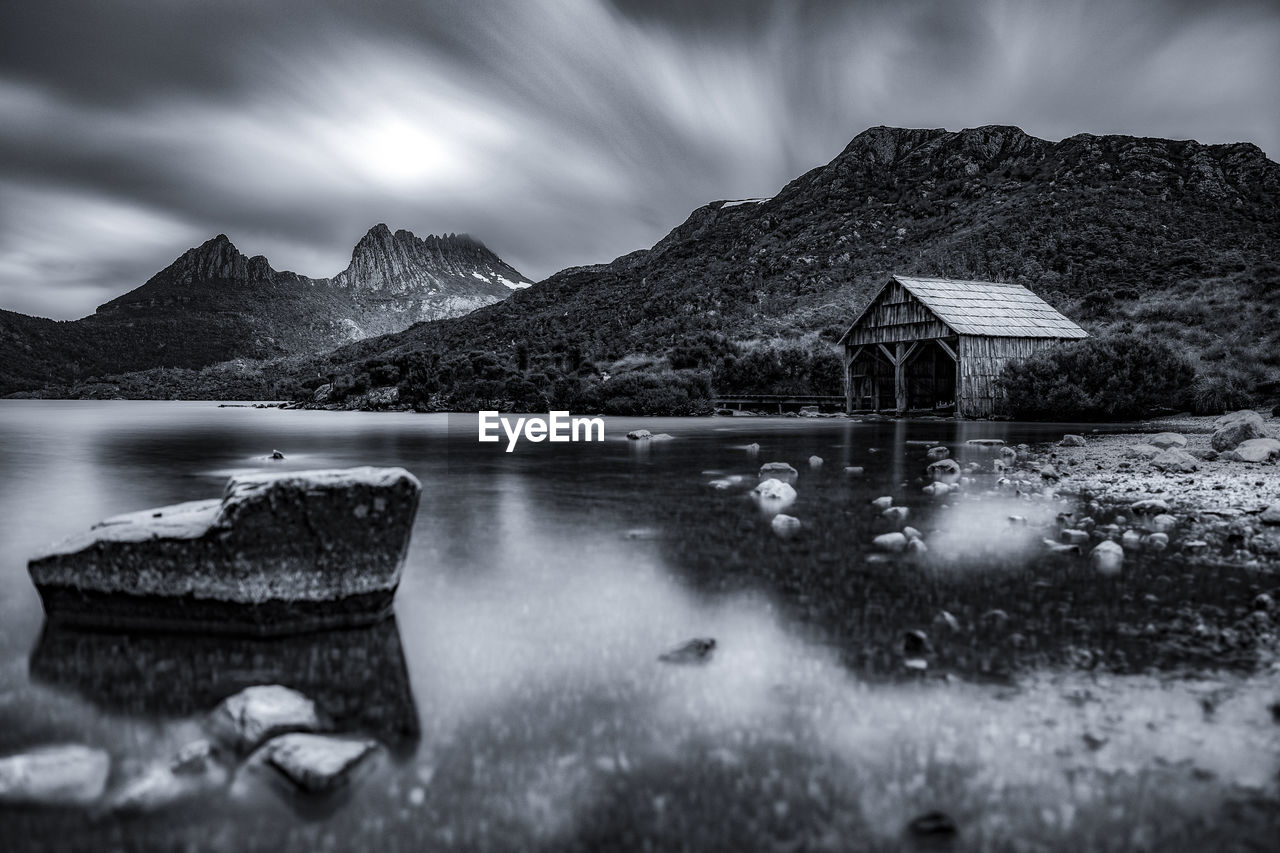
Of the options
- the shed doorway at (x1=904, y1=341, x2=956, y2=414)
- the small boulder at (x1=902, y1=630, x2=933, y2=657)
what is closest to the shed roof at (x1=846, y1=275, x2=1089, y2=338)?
the shed doorway at (x1=904, y1=341, x2=956, y2=414)

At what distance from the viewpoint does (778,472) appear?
54.1 feet

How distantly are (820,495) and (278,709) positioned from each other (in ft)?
33.6

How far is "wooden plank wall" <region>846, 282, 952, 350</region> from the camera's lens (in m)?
37.1

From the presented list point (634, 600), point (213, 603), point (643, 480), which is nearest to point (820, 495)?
point (643, 480)

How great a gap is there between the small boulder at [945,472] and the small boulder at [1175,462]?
364cm

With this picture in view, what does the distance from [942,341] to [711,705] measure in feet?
117

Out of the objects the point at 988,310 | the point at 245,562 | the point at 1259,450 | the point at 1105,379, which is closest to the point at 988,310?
the point at 988,310

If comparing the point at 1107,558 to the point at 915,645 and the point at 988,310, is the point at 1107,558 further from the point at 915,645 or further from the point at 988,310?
the point at 988,310

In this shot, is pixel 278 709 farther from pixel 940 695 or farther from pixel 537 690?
pixel 940 695

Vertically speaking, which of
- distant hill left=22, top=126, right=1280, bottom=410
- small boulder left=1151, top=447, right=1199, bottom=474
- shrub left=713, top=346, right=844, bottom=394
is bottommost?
small boulder left=1151, top=447, right=1199, bottom=474

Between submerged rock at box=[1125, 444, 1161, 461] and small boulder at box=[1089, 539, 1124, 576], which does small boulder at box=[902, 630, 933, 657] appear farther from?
submerged rock at box=[1125, 444, 1161, 461]

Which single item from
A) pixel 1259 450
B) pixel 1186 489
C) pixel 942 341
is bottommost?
pixel 1186 489

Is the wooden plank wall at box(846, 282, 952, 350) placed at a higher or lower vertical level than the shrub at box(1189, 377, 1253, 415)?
higher

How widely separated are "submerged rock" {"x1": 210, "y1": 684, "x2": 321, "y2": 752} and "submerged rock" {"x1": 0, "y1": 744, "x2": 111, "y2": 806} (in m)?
0.55
